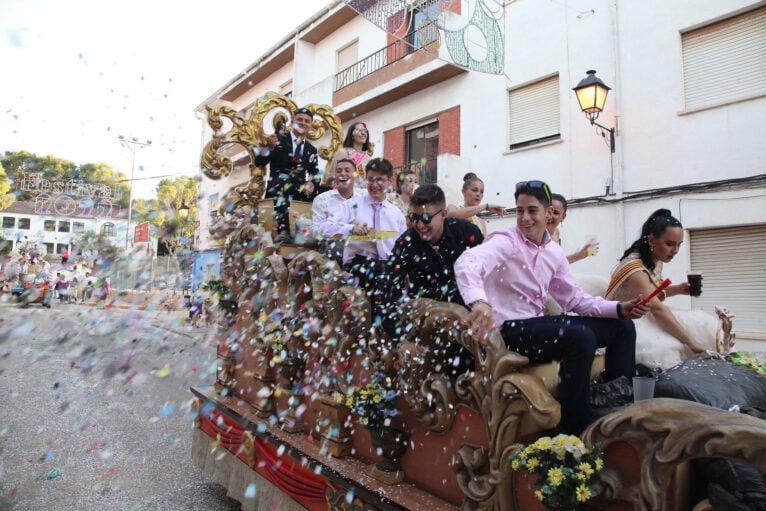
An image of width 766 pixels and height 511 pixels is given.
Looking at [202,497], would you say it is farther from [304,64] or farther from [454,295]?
[304,64]

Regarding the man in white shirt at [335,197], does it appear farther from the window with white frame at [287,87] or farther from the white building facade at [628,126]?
the window with white frame at [287,87]

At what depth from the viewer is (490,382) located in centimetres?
172

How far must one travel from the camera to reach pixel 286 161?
4207mm

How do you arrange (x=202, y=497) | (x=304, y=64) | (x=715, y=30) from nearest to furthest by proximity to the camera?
1. (x=202, y=497)
2. (x=715, y=30)
3. (x=304, y=64)

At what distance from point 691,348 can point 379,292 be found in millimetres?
1545

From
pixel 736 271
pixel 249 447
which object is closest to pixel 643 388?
pixel 249 447

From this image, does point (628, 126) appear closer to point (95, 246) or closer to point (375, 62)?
point (375, 62)

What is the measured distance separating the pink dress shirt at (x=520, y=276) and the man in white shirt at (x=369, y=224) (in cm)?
89

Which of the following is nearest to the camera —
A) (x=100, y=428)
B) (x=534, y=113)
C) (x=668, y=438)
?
(x=668, y=438)

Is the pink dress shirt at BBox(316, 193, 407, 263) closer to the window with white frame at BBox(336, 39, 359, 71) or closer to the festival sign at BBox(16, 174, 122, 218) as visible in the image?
the festival sign at BBox(16, 174, 122, 218)

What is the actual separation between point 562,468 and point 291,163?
3.38m

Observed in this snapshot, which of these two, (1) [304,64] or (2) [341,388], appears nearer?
(2) [341,388]

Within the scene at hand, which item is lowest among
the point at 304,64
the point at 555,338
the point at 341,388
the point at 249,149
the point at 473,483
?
the point at 473,483

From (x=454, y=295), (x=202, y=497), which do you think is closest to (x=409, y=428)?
(x=454, y=295)
